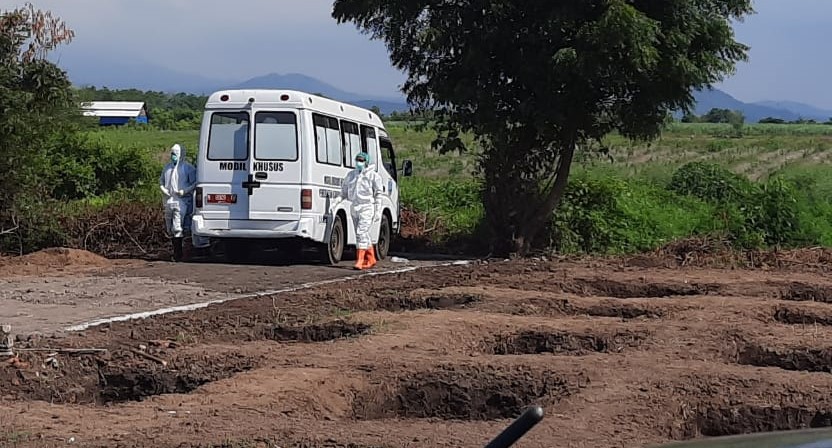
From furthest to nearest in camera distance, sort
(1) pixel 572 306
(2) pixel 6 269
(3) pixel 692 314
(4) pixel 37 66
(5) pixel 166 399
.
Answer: (4) pixel 37 66 → (2) pixel 6 269 → (1) pixel 572 306 → (3) pixel 692 314 → (5) pixel 166 399

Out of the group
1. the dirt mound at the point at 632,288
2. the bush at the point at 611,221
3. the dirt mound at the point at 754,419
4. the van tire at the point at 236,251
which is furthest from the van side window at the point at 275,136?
the dirt mound at the point at 754,419

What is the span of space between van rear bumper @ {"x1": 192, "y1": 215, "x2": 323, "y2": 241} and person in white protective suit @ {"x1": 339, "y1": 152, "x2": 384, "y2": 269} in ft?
2.30

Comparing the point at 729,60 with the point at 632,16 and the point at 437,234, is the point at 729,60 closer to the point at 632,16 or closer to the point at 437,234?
the point at 632,16

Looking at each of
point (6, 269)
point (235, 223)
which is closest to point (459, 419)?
point (235, 223)

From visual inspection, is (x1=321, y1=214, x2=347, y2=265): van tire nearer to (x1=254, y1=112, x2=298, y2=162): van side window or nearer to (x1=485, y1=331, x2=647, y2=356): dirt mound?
(x1=254, y1=112, x2=298, y2=162): van side window

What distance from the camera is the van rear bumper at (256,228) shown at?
17172 millimetres

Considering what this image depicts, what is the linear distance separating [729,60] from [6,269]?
12061 mm

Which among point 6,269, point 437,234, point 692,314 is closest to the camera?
point 692,314

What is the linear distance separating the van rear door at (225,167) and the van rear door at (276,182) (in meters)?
0.15

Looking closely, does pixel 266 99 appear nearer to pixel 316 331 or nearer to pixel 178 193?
pixel 178 193

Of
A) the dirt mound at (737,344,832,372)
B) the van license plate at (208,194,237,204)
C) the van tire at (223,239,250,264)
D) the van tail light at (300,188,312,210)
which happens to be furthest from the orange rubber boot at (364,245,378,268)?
the dirt mound at (737,344,832,372)

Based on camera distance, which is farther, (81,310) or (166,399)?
(81,310)

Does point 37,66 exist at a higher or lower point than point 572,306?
higher

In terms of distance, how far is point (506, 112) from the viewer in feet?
63.5
